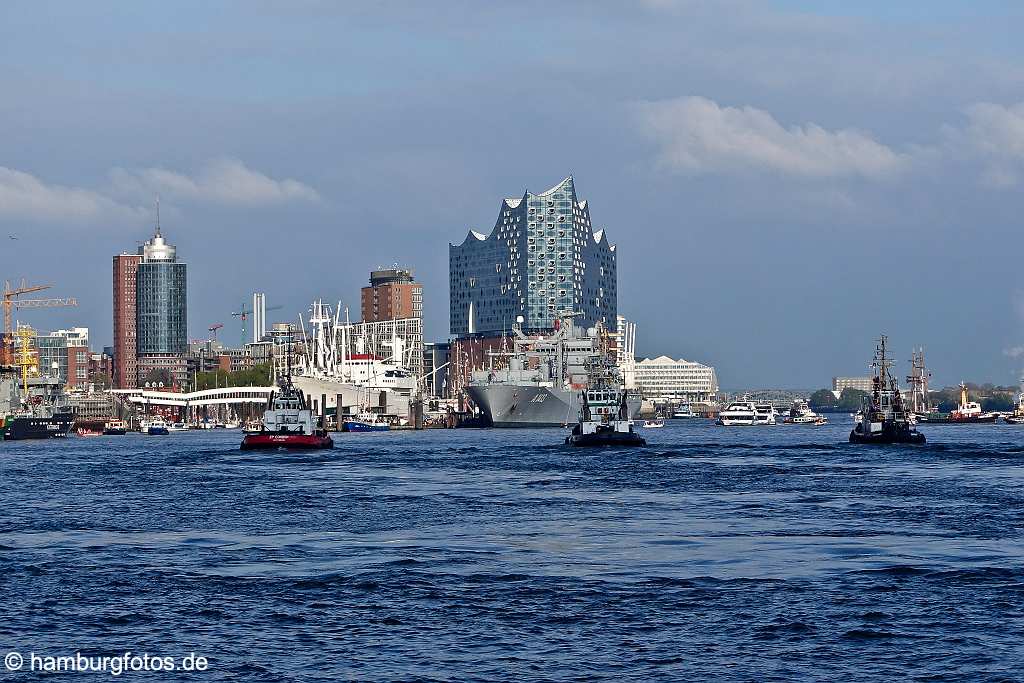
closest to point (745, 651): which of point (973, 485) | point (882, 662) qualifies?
point (882, 662)

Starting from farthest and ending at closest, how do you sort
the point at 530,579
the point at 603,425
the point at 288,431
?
1. the point at 288,431
2. the point at 603,425
3. the point at 530,579

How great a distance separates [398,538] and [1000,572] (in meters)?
20.2

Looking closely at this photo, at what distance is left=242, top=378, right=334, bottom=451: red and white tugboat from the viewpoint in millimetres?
139375

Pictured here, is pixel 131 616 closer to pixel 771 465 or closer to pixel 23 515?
pixel 23 515

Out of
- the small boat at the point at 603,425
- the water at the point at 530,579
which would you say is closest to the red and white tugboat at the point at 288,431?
the small boat at the point at 603,425

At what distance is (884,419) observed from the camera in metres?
144

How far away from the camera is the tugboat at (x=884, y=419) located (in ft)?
465

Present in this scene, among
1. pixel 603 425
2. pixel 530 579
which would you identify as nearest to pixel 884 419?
pixel 603 425

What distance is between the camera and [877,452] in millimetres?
128625

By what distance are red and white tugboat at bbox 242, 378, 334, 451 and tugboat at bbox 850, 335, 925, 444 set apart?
48601mm

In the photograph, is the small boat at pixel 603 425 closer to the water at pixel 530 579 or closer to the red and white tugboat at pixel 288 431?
the red and white tugboat at pixel 288 431

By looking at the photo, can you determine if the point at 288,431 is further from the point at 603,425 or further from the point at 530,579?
the point at 530,579

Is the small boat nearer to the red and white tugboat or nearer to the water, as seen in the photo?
the red and white tugboat

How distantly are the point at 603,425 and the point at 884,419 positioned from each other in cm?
2702
